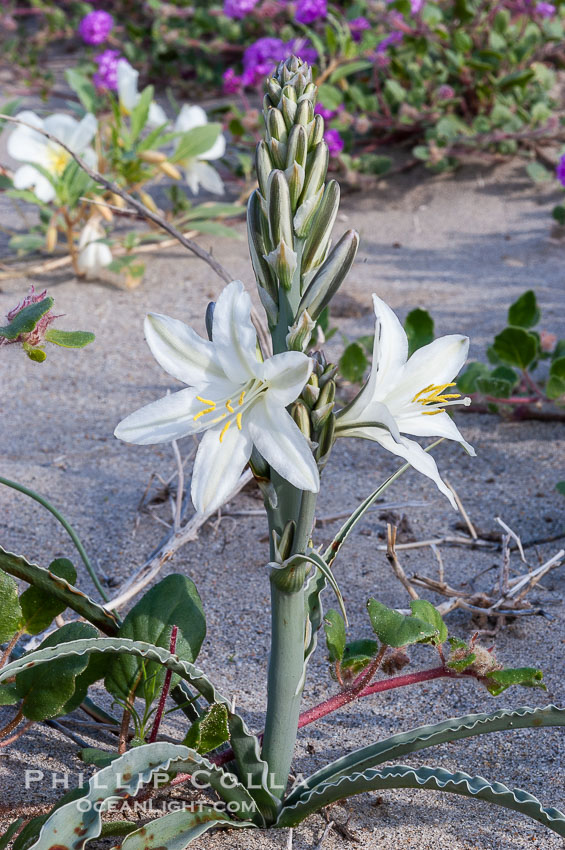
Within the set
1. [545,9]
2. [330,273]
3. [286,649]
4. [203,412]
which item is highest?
[330,273]

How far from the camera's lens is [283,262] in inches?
41.8

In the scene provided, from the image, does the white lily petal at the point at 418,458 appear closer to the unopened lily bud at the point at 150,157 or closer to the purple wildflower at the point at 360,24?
the unopened lily bud at the point at 150,157

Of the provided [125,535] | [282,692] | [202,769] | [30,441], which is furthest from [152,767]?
[30,441]

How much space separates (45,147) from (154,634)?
2.66 metres

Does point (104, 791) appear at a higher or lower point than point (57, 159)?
higher

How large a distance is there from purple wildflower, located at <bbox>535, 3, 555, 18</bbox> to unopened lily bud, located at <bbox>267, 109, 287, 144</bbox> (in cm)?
409

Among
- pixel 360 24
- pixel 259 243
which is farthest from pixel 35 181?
pixel 259 243

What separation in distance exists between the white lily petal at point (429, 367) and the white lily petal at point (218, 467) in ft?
0.72

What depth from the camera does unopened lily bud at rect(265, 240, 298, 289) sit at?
3.45ft

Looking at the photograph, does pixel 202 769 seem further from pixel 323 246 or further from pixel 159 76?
pixel 159 76

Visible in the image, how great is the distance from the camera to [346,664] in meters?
1.42

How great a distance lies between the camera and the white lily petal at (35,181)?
3377 mm

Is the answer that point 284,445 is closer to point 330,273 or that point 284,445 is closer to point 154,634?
point 330,273

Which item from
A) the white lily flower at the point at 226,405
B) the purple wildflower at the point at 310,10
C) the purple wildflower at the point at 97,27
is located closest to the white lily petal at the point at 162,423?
the white lily flower at the point at 226,405
